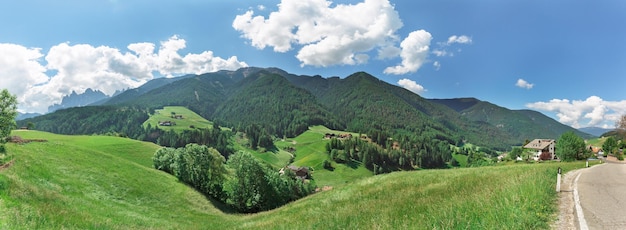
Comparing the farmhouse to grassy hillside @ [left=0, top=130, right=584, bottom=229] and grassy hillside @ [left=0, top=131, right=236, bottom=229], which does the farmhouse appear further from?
grassy hillside @ [left=0, top=131, right=236, bottom=229]

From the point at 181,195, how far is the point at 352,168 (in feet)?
487

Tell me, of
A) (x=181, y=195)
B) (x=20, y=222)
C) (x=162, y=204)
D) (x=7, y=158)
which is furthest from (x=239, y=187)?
(x=20, y=222)

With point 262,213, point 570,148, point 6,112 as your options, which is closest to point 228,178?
point 262,213

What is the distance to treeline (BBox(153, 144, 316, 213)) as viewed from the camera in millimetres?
59844

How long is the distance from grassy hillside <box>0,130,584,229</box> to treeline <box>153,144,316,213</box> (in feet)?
22.7

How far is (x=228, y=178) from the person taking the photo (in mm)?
66625

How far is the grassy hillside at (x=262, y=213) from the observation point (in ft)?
33.4

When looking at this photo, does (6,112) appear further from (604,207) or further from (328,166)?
(328,166)

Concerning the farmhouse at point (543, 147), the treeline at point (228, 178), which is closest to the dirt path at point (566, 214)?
the treeline at point (228, 178)

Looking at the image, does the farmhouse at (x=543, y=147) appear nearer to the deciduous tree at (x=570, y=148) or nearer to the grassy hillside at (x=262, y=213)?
the deciduous tree at (x=570, y=148)

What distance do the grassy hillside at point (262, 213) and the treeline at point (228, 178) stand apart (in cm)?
693

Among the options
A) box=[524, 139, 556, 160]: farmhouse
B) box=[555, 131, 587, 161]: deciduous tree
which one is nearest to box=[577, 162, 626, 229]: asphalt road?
box=[555, 131, 587, 161]: deciduous tree

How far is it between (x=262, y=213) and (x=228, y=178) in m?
34.8

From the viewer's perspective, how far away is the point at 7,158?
93.6ft
